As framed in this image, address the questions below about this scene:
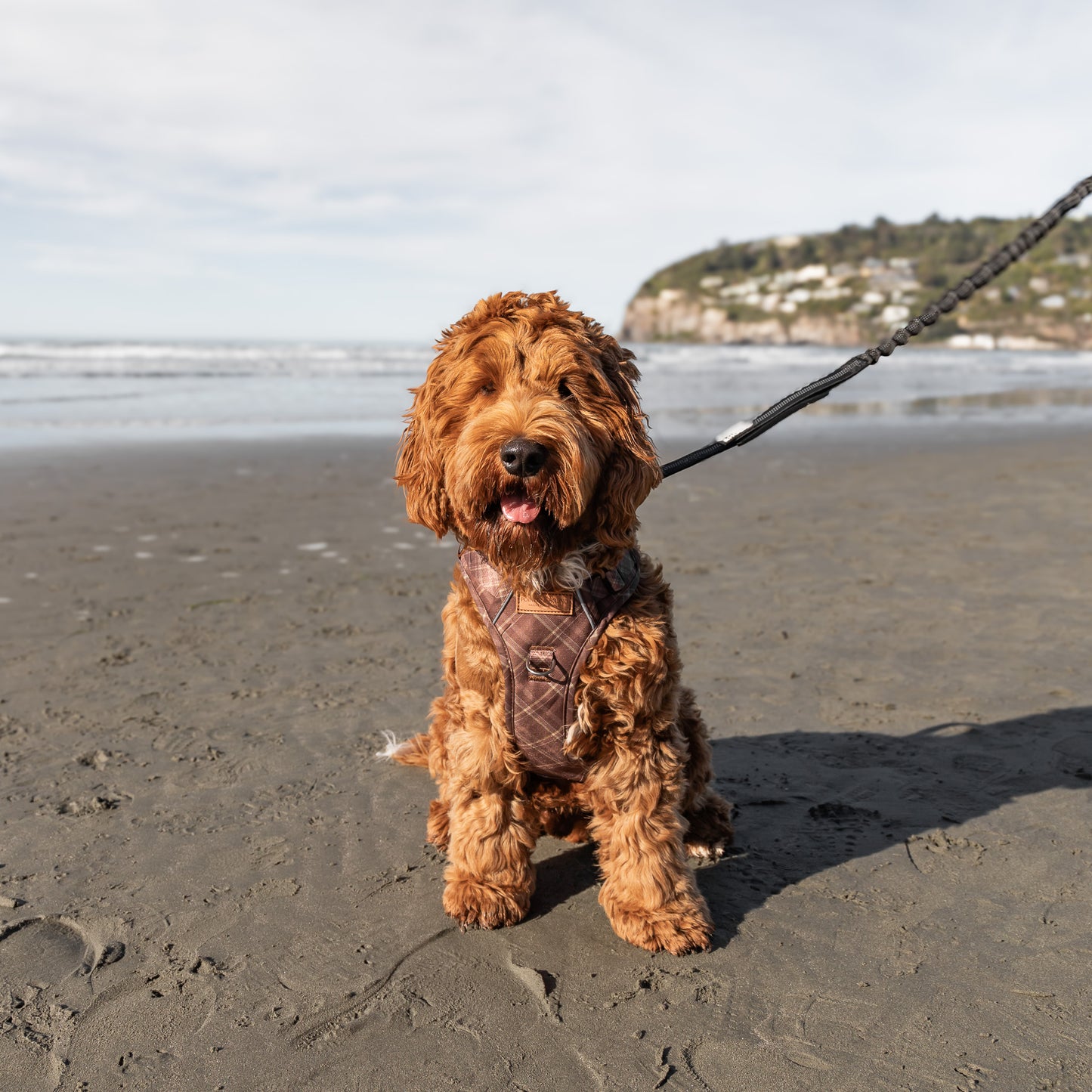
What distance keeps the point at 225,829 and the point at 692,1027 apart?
2.10m

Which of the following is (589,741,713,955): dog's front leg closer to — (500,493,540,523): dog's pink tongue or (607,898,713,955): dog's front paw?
(607,898,713,955): dog's front paw

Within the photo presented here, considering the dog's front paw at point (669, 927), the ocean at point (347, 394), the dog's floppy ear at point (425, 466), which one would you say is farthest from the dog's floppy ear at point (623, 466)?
the ocean at point (347, 394)

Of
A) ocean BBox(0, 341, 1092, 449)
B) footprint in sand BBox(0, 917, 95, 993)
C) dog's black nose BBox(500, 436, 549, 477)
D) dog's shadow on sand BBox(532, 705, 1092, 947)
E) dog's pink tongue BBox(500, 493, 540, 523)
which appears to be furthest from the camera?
ocean BBox(0, 341, 1092, 449)

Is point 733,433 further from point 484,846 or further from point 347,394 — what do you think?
point 347,394

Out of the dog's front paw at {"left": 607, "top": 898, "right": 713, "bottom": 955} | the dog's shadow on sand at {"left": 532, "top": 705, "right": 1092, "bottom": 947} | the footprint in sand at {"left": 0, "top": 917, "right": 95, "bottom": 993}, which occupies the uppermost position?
the footprint in sand at {"left": 0, "top": 917, "right": 95, "bottom": 993}

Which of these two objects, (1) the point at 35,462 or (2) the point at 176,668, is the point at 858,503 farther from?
(1) the point at 35,462

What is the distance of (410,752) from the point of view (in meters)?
4.44

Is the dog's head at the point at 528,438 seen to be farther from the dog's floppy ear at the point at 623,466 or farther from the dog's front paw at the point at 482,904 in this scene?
the dog's front paw at the point at 482,904

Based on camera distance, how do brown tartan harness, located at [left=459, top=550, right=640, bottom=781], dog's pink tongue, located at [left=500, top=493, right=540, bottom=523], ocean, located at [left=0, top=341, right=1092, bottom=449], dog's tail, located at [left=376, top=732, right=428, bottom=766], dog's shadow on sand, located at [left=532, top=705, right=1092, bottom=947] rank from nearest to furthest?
dog's pink tongue, located at [left=500, top=493, right=540, bottom=523] → brown tartan harness, located at [left=459, top=550, right=640, bottom=781] → dog's shadow on sand, located at [left=532, top=705, right=1092, bottom=947] → dog's tail, located at [left=376, top=732, right=428, bottom=766] → ocean, located at [left=0, top=341, right=1092, bottom=449]

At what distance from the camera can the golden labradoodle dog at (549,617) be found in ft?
9.11

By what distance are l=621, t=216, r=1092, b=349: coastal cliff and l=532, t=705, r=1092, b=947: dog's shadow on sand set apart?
76569 mm

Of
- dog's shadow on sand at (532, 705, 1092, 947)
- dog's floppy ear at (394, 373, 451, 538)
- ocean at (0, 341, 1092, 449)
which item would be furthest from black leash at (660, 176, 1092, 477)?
ocean at (0, 341, 1092, 449)

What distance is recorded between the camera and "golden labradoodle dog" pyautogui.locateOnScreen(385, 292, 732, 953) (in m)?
2.78

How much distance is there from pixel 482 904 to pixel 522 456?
1603 millimetres
